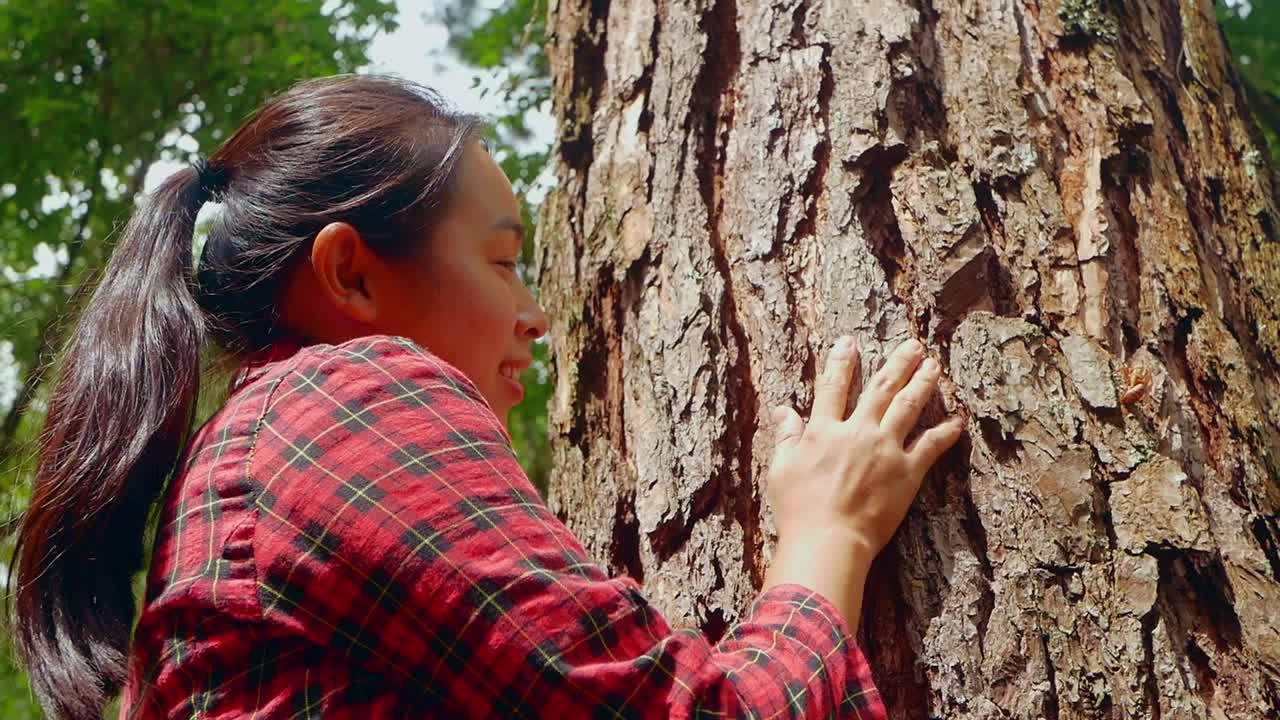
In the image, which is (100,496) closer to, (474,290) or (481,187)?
(474,290)

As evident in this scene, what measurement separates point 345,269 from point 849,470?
75 cm

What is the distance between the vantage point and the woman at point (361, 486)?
4.03 ft

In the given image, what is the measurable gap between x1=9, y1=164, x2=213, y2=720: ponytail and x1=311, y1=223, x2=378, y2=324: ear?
19 cm

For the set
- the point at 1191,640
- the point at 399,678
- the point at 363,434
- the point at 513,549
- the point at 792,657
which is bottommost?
the point at 1191,640

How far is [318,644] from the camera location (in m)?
1.25

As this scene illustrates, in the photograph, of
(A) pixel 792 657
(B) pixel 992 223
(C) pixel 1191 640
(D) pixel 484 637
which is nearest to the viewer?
(D) pixel 484 637

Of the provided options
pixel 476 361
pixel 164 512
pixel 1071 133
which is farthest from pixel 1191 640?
pixel 164 512

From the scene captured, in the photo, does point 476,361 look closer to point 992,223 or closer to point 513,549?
point 513,549

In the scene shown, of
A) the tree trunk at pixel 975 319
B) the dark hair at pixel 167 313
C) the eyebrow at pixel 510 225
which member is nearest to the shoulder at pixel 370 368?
the dark hair at pixel 167 313

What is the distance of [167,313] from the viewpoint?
161cm

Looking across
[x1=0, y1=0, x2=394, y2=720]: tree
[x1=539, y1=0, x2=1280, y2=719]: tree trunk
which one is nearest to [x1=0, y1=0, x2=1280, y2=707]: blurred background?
[x1=0, y1=0, x2=394, y2=720]: tree

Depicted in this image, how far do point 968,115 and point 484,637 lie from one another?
46.2 inches

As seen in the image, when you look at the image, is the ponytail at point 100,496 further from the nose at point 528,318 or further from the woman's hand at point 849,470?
the woman's hand at point 849,470

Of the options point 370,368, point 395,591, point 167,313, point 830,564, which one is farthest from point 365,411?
point 830,564
